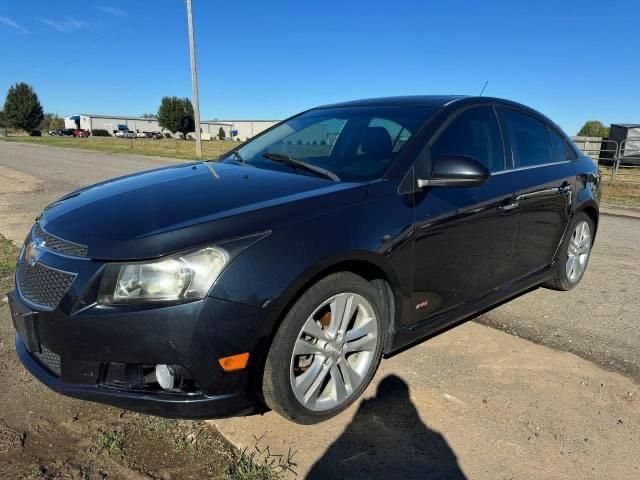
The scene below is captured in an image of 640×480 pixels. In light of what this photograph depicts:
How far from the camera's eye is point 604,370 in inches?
122

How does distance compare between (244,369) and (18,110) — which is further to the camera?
(18,110)

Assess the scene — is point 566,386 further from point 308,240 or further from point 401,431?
point 308,240

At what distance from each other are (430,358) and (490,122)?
170 centimetres

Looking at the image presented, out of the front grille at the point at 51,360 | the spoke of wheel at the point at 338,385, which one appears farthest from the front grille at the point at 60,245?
the spoke of wheel at the point at 338,385

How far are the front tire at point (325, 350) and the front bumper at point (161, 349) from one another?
12 centimetres

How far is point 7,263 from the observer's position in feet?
16.9

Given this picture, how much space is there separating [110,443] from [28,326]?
66cm

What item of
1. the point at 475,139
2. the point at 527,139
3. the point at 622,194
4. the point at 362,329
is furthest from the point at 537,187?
the point at 622,194

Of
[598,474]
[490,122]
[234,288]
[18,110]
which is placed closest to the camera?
[234,288]

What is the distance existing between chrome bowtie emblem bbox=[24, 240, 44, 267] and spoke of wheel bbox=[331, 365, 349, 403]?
4.98ft

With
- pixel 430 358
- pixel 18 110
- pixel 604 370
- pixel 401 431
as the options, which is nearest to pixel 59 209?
pixel 401 431

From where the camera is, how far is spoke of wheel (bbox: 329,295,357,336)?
2428 mm

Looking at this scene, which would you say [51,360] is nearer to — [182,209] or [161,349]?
[161,349]

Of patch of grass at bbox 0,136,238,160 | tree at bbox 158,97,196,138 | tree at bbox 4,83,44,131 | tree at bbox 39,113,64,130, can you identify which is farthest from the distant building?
patch of grass at bbox 0,136,238,160
